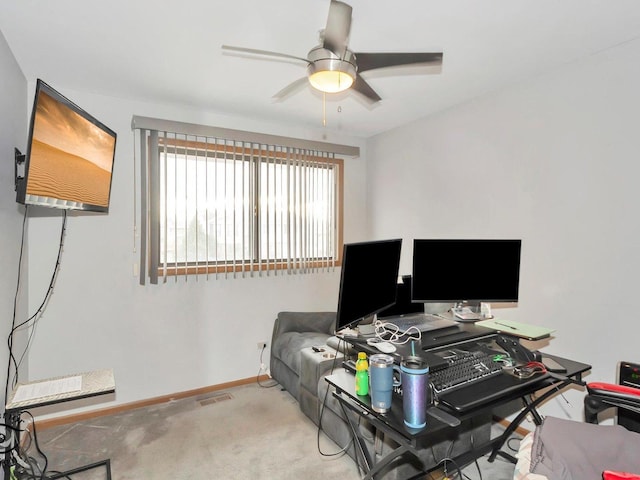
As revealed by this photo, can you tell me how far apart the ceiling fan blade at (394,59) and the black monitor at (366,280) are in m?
0.96

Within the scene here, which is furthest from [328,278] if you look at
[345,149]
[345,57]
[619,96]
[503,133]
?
[619,96]

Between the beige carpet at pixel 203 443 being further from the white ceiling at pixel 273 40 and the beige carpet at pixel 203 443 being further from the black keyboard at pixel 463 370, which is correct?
the white ceiling at pixel 273 40

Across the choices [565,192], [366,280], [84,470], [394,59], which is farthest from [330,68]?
[84,470]

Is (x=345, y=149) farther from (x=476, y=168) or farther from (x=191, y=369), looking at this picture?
(x=191, y=369)

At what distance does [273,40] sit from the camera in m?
2.16

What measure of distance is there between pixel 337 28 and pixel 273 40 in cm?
65

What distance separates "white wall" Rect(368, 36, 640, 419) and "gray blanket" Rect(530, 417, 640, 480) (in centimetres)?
97

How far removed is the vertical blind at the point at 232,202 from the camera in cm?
306

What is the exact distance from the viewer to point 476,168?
305 cm

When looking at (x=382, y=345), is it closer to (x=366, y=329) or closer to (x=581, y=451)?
(x=366, y=329)

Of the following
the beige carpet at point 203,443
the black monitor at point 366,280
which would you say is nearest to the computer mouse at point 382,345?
the black monitor at point 366,280

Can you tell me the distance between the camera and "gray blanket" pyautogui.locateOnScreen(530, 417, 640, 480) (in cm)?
127

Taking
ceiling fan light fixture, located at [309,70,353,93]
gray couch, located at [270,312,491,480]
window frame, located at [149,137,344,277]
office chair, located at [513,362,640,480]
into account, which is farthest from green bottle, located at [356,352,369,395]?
window frame, located at [149,137,344,277]

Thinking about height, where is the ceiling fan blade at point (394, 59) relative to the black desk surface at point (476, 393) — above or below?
above
